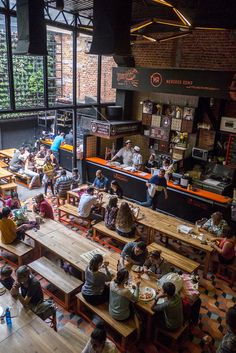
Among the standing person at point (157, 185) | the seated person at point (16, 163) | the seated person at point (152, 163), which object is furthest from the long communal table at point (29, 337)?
the seated person at point (16, 163)

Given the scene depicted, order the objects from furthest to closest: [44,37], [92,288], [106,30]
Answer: [44,37]
[106,30]
[92,288]

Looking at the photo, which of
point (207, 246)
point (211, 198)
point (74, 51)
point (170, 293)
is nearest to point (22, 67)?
point (74, 51)

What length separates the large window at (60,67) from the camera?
12.0m

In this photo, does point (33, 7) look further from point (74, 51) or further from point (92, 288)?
point (92, 288)

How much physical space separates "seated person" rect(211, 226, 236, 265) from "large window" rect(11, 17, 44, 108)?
8343 millimetres

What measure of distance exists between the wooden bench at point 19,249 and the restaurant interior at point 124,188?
2 cm

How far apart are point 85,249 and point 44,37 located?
4.30m

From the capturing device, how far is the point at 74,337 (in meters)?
3.64

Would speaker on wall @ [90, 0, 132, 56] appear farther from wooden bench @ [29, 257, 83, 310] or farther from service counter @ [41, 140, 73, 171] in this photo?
service counter @ [41, 140, 73, 171]

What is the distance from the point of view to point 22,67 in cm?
1154

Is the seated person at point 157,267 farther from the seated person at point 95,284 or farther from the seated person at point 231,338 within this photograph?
the seated person at point 231,338

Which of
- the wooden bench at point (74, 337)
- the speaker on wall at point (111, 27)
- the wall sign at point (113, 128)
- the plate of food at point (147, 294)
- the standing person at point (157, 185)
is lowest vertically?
the wooden bench at point (74, 337)

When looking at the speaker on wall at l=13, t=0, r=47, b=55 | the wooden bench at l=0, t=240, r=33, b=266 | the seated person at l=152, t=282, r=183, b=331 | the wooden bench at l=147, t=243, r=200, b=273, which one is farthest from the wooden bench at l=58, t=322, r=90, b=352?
the speaker on wall at l=13, t=0, r=47, b=55

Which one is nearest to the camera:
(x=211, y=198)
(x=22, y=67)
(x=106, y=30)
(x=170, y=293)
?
(x=170, y=293)
